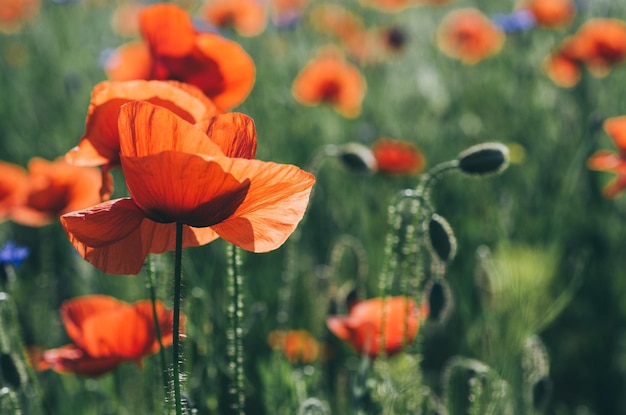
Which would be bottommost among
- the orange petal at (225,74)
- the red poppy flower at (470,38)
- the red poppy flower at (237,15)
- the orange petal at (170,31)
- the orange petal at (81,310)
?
the orange petal at (81,310)

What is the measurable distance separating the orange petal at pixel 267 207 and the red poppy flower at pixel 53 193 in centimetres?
95

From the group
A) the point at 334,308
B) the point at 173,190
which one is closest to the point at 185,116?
the point at 173,190

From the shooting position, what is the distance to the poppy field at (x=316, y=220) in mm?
800

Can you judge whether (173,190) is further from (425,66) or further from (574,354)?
(425,66)

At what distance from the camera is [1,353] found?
102 cm

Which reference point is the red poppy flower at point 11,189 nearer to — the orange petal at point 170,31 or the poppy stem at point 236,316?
the orange petal at point 170,31

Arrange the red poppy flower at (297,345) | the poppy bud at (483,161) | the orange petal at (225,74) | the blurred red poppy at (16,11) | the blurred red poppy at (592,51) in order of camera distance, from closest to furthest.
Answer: the poppy bud at (483,161) → the orange petal at (225,74) → the red poppy flower at (297,345) → the blurred red poppy at (592,51) → the blurred red poppy at (16,11)

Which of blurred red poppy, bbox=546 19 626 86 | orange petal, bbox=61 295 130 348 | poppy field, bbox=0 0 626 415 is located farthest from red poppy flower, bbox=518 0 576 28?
orange petal, bbox=61 295 130 348

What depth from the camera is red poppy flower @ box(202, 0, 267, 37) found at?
2992 mm

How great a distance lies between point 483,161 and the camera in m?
1.00

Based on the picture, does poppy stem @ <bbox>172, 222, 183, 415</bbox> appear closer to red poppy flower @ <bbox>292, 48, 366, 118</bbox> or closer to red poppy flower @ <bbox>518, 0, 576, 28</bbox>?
red poppy flower @ <bbox>292, 48, 366, 118</bbox>

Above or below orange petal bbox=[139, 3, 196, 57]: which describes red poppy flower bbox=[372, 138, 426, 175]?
below

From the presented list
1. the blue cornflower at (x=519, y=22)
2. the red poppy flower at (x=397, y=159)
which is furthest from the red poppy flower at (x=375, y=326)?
the blue cornflower at (x=519, y=22)

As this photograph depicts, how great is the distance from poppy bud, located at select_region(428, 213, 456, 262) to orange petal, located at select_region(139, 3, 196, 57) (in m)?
0.51
